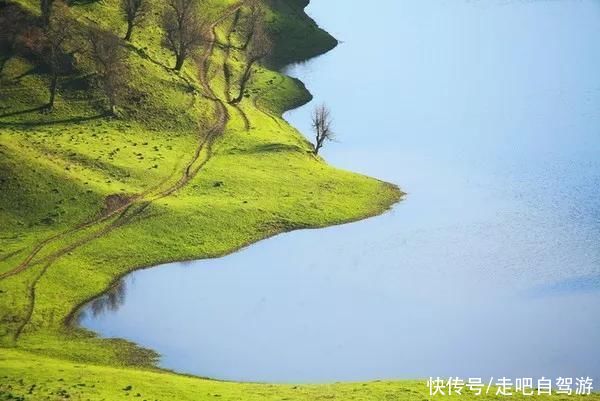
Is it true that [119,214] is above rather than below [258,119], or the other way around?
below

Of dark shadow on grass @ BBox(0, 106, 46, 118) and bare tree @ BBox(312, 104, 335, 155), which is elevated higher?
bare tree @ BBox(312, 104, 335, 155)

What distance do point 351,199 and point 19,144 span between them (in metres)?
33.2

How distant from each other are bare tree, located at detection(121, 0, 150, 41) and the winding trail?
381 inches

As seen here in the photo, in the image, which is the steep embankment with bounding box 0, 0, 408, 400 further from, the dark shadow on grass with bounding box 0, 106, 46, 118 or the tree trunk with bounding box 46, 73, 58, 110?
the tree trunk with bounding box 46, 73, 58, 110

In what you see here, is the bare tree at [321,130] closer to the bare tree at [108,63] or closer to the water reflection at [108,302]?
the bare tree at [108,63]

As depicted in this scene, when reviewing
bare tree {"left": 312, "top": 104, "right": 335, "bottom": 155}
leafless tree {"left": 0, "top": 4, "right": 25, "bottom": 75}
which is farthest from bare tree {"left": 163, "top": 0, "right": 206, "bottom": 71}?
leafless tree {"left": 0, "top": 4, "right": 25, "bottom": 75}

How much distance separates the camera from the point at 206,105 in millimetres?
110062

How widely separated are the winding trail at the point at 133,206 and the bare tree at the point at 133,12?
9684 millimetres

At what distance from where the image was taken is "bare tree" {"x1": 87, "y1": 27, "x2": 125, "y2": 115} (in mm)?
103562

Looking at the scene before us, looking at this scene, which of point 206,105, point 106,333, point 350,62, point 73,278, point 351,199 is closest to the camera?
point 106,333

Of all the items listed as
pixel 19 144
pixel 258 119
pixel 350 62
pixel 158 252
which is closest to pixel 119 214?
pixel 158 252

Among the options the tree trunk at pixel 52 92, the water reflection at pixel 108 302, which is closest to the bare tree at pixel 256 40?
the tree trunk at pixel 52 92

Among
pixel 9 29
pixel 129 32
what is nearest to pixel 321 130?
pixel 129 32

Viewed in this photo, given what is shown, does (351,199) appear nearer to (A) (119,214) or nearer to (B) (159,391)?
(A) (119,214)
